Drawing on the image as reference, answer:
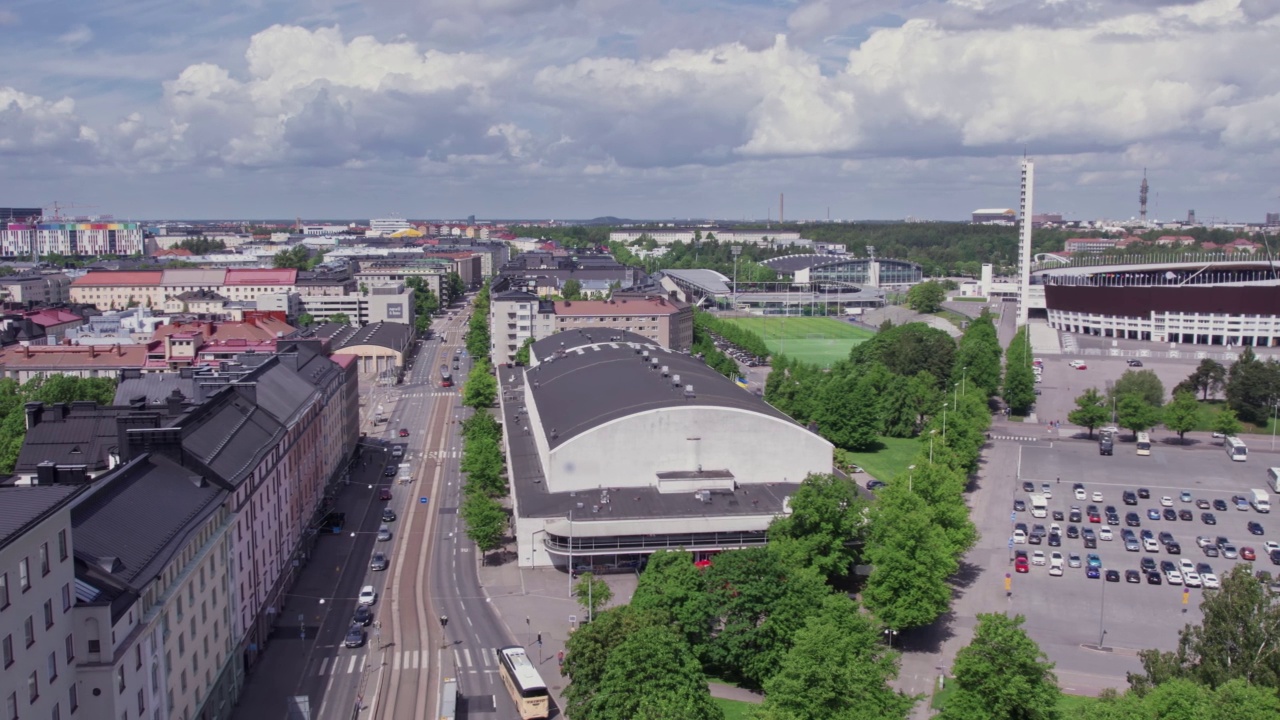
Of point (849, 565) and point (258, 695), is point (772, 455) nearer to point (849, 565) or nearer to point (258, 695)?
point (849, 565)

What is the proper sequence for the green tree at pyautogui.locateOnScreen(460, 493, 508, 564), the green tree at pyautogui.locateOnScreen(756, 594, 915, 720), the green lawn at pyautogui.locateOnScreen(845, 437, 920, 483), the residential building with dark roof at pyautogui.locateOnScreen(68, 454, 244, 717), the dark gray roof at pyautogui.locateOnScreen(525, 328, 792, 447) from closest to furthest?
the residential building with dark roof at pyautogui.locateOnScreen(68, 454, 244, 717), the green tree at pyautogui.locateOnScreen(756, 594, 915, 720), the green tree at pyautogui.locateOnScreen(460, 493, 508, 564), the dark gray roof at pyautogui.locateOnScreen(525, 328, 792, 447), the green lawn at pyautogui.locateOnScreen(845, 437, 920, 483)

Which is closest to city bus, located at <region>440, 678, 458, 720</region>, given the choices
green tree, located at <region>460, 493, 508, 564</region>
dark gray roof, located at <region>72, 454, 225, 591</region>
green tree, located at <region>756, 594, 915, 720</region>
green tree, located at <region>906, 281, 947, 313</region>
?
dark gray roof, located at <region>72, 454, 225, 591</region>

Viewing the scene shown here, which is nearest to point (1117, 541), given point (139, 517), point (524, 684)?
point (524, 684)

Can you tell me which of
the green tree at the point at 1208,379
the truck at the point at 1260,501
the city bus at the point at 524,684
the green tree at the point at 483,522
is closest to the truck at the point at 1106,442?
the truck at the point at 1260,501

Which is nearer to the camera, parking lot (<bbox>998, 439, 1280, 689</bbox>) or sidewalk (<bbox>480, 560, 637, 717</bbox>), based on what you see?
sidewalk (<bbox>480, 560, 637, 717</bbox>)

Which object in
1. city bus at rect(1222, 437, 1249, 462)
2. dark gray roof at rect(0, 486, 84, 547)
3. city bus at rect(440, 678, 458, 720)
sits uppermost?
dark gray roof at rect(0, 486, 84, 547)

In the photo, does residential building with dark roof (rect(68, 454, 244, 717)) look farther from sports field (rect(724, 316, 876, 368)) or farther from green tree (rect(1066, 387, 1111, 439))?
sports field (rect(724, 316, 876, 368))

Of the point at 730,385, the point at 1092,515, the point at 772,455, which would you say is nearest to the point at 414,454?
the point at 730,385
